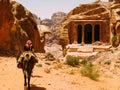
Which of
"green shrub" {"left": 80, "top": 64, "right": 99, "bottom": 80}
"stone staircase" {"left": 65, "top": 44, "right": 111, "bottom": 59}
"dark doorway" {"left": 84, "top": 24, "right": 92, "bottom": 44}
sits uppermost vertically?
"dark doorway" {"left": 84, "top": 24, "right": 92, "bottom": 44}

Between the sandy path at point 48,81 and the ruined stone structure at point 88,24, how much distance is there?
3134cm

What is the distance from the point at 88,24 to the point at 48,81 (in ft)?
120

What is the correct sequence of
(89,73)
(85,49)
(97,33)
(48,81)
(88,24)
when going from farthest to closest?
(97,33) → (88,24) → (85,49) → (89,73) → (48,81)

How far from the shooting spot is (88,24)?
160 ft

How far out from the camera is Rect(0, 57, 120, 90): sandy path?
12.0 m

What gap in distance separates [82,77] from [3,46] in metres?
7.45

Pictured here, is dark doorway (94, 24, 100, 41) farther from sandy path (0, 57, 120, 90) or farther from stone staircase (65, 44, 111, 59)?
sandy path (0, 57, 120, 90)

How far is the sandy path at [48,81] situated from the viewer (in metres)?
12.0

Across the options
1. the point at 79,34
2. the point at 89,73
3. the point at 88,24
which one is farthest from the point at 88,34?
the point at 89,73

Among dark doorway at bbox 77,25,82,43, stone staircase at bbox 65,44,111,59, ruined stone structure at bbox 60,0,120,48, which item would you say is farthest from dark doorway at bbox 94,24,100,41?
stone staircase at bbox 65,44,111,59

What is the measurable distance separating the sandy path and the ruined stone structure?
1234 inches

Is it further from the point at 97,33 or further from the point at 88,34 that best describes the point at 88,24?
the point at 97,33

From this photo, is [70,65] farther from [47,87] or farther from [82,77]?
[47,87]

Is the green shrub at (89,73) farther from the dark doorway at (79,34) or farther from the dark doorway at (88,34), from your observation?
the dark doorway at (88,34)
